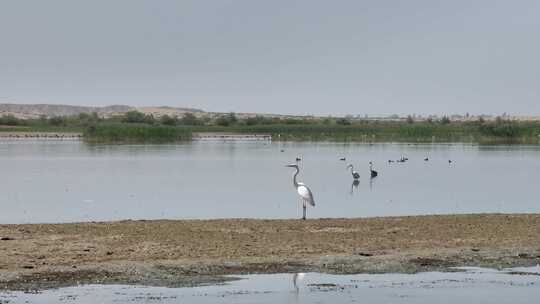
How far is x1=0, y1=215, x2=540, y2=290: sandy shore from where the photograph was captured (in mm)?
14375

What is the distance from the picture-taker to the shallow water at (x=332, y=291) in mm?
12945

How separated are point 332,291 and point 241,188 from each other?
686 inches

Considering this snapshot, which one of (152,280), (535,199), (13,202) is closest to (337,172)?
(535,199)

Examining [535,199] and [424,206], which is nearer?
[424,206]

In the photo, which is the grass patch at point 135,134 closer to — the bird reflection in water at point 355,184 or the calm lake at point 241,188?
the calm lake at point 241,188

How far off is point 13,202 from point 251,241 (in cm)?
1061

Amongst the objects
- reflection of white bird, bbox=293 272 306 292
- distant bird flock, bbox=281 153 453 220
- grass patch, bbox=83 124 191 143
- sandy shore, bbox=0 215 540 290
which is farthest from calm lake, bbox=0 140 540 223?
grass patch, bbox=83 124 191 143

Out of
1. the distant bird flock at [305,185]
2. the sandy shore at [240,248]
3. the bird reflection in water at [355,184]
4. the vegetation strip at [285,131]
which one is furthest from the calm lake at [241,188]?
the vegetation strip at [285,131]

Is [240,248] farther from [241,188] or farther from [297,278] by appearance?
[241,188]

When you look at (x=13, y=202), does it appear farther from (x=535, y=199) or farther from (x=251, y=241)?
(x=535, y=199)

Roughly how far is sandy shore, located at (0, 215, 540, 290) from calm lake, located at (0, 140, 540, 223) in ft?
12.0

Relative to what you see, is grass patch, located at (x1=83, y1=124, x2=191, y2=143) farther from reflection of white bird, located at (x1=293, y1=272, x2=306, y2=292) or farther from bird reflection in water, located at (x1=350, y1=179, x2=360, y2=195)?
reflection of white bird, located at (x1=293, y1=272, x2=306, y2=292)

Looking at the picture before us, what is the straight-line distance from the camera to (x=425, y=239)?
17.3m

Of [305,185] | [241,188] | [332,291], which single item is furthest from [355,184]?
[332,291]
